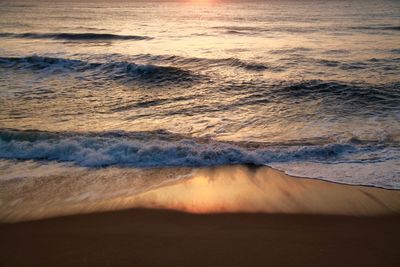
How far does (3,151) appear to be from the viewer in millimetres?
7566

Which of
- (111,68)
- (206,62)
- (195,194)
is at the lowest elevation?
(195,194)

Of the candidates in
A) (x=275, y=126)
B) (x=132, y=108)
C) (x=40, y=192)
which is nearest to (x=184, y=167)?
(x=40, y=192)

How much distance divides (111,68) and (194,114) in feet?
25.6

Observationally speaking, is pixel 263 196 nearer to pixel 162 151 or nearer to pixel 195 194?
pixel 195 194

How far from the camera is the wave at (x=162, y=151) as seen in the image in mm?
7039

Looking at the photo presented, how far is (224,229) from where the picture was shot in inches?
191

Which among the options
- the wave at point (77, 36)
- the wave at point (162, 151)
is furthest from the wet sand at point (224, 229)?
the wave at point (77, 36)

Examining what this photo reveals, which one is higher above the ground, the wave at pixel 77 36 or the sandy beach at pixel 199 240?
the wave at pixel 77 36

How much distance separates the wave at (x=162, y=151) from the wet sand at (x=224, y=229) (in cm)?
90

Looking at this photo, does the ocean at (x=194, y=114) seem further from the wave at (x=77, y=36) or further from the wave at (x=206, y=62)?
the wave at (x=77, y=36)

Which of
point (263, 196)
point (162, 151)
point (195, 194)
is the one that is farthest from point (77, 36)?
point (263, 196)

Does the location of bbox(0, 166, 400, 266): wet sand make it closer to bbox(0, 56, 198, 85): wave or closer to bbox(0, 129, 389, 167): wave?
bbox(0, 129, 389, 167): wave

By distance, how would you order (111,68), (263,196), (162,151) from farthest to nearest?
(111,68) → (162,151) → (263,196)

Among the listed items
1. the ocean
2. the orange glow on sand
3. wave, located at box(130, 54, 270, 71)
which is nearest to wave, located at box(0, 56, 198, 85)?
the ocean
